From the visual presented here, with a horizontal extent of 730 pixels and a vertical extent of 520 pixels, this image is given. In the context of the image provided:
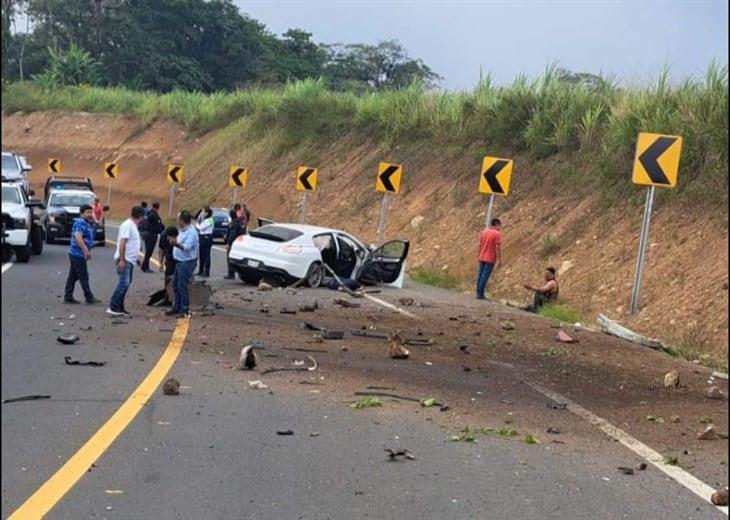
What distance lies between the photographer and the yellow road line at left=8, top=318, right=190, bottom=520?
594cm

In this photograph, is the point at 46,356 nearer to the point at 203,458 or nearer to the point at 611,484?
the point at 203,458

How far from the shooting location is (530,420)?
940 centimetres

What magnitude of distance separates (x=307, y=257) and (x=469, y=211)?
11212 millimetres

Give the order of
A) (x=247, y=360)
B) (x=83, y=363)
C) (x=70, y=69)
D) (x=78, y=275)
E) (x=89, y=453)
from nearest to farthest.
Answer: (x=70, y=69), (x=89, y=453), (x=83, y=363), (x=247, y=360), (x=78, y=275)

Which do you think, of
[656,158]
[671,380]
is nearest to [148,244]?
[671,380]

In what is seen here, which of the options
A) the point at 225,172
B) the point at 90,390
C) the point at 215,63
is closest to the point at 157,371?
the point at 90,390

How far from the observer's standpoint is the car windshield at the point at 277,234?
70.9 ft

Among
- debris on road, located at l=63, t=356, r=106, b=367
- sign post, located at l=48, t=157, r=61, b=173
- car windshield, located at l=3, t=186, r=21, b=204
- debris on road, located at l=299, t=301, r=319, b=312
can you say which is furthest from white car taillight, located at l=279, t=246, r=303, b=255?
car windshield, located at l=3, t=186, r=21, b=204

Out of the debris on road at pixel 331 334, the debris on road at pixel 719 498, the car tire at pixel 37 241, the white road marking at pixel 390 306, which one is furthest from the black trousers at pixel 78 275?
the debris on road at pixel 719 498

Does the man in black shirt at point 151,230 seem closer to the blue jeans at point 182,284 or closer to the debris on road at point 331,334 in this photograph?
the blue jeans at point 182,284

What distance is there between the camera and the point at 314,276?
2181 centimetres

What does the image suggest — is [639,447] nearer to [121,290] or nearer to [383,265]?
[121,290]

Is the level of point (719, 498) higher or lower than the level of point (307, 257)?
higher

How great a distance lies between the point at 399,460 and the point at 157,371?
13.1ft
